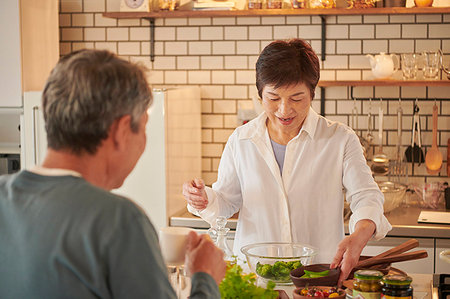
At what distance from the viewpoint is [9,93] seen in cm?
411

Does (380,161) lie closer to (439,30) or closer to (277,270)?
(439,30)

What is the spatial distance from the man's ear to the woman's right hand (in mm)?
1294

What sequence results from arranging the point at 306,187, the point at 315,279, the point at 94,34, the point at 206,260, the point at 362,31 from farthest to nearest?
1. the point at 94,34
2. the point at 362,31
3. the point at 306,187
4. the point at 315,279
5. the point at 206,260

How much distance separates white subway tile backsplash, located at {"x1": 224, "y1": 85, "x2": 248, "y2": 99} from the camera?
175 inches

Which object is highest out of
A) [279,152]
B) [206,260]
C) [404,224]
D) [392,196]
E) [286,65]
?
[286,65]

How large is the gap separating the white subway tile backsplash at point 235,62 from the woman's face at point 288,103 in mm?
1773

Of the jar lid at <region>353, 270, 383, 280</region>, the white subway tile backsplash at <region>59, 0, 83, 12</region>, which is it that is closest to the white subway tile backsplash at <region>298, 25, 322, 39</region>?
the white subway tile backsplash at <region>59, 0, 83, 12</region>

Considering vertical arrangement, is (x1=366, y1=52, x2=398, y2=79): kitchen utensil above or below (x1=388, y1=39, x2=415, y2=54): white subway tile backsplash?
below

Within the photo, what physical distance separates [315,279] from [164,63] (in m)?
2.74

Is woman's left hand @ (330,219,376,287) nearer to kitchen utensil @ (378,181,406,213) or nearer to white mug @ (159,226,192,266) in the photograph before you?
white mug @ (159,226,192,266)

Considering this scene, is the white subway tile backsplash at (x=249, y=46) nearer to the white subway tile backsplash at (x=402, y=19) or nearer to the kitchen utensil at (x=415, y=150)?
the white subway tile backsplash at (x=402, y=19)

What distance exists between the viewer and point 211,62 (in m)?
4.46

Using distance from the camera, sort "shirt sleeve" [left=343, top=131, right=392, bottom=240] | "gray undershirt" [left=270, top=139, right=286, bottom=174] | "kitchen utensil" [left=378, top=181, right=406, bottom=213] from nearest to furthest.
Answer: "shirt sleeve" [left=343, top=131, right=392, bottom=240] → "gray undershirt" [left=270, top=139, right=286, bottom=174] → "kitchen utensil" [left=378, top=181, right=406, bottom=213]

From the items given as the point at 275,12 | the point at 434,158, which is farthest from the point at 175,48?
the point at 434,158
